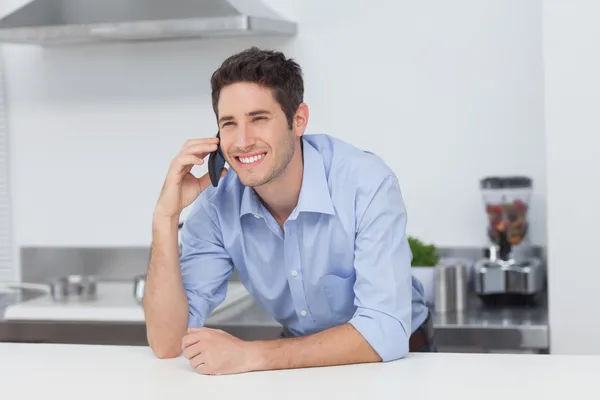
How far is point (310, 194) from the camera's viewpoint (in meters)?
1.95

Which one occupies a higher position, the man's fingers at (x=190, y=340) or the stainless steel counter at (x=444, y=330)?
the man's fingers at (x=190, y=340)

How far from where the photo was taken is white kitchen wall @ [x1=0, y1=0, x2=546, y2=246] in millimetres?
3109

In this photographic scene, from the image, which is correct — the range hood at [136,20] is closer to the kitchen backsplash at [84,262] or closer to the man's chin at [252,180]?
the kitchen backsplash at [84,262]

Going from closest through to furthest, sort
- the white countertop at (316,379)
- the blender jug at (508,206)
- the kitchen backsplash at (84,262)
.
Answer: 1. the white countertop at (316,379)
2. the blender jug at (508,206)
3. the kitchen backsplash at (84,262)

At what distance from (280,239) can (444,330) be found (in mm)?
759

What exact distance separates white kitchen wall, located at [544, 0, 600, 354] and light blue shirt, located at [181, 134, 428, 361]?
29.9 inches

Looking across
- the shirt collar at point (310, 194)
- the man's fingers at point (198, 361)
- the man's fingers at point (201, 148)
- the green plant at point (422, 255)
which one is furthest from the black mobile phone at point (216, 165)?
the green plant at point (422, 255)

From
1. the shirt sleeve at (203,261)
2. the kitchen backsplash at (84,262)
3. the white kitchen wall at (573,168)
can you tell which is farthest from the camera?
the kitchen backsplash at (84,262)

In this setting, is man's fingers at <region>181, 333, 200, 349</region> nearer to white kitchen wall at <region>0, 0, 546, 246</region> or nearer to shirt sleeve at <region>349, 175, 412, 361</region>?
shirt sleeve at <region>349, 175, 412, 361</region>

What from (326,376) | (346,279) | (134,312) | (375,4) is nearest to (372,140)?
(375,4)

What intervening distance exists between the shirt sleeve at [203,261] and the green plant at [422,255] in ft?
3.30

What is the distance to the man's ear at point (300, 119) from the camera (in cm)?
194

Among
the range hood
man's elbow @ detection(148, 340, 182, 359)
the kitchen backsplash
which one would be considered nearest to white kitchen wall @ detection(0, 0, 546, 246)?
the kitchen backsplash

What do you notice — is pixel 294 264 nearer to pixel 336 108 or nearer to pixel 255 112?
pixel 255 112
